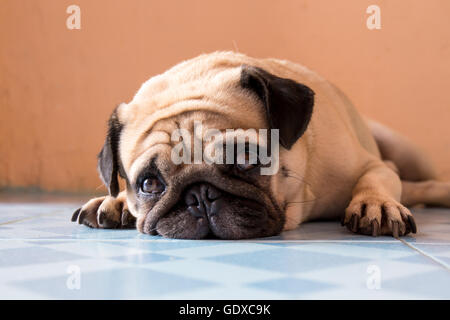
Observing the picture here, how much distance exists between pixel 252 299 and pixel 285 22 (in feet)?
16.2

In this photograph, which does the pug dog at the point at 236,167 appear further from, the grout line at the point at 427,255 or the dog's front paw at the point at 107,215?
the grout line at the point at 427,255

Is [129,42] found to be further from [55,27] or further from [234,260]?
[234,260]

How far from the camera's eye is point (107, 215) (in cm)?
273

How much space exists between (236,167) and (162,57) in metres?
3.93

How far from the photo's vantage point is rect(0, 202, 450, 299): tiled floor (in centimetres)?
134

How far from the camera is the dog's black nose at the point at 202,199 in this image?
85.9 inches

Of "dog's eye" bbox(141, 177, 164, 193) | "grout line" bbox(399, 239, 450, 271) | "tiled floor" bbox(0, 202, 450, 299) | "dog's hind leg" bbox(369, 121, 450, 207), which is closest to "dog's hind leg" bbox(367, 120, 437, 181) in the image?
"dog's hind leg" bbox(369, 121, 450, 207)

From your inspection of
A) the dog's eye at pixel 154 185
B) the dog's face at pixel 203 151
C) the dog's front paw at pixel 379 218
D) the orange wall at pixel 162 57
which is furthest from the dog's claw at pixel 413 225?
the orange wall at pixel 162 57

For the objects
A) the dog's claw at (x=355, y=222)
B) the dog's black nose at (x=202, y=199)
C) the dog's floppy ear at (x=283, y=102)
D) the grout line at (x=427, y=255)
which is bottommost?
the dog's claw at (x=355, y=222)

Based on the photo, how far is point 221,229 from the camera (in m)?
2.18

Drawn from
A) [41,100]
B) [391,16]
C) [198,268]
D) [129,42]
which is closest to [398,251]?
[198,268]

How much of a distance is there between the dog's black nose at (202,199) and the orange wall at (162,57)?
3733mm

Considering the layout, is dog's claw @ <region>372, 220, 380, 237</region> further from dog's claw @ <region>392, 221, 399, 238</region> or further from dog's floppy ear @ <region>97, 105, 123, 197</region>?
dog's floppy ear @ <region>97, 105, 123, 197</region>

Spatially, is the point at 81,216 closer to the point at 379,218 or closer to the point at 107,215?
the point at 107,215
